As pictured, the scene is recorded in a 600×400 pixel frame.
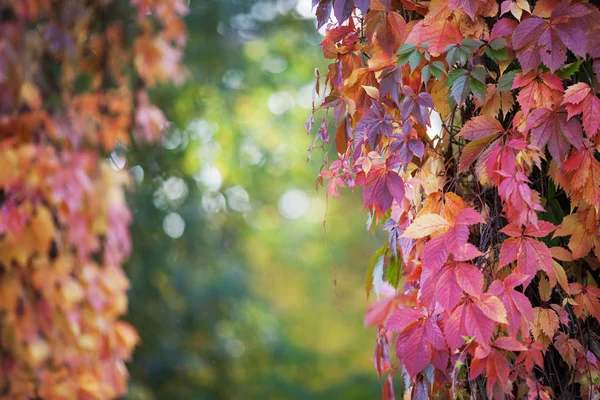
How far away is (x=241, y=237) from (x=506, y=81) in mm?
5214

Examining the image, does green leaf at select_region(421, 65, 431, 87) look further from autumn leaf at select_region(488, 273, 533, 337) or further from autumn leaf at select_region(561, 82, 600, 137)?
autumn leaf at select_region(488, 273, 533, 337)

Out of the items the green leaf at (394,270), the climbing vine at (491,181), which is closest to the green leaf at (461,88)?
the climbing vine at (491,181)

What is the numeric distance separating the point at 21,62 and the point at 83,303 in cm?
88

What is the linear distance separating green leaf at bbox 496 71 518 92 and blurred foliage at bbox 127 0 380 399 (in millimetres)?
3429

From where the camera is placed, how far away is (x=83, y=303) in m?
2.26

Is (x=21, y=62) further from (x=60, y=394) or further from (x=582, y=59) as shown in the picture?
(x=582, y=59)

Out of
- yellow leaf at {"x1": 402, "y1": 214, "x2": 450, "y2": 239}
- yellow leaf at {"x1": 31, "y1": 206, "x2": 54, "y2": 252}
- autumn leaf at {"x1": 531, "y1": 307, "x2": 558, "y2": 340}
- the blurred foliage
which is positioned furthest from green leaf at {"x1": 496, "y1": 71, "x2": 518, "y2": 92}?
the blurred foliage

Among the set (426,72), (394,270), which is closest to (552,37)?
(426,72)

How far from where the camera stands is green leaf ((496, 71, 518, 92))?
0.87 meters

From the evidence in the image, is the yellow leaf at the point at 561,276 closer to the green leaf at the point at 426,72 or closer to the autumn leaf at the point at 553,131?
the autumn leaf at the point at 553,131

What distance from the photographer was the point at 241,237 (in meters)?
5.99

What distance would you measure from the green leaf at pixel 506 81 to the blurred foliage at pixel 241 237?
343 centimetres

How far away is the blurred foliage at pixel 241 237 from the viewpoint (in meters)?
4.57

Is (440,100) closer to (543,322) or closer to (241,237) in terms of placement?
(543,322)
